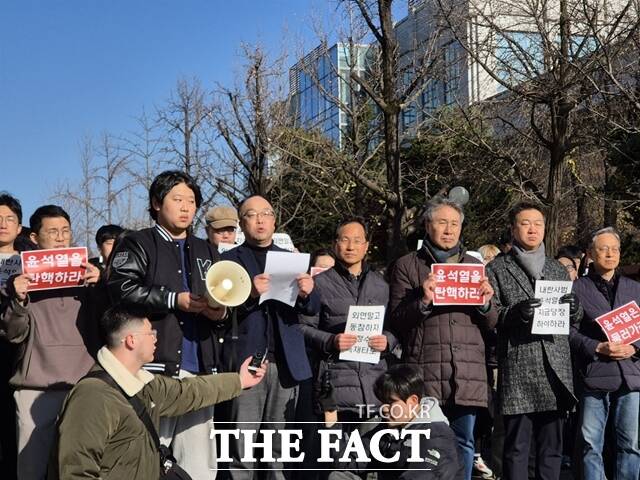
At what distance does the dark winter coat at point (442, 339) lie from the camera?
18.4ft

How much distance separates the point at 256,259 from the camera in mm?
5617

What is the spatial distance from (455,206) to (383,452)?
6.22ft

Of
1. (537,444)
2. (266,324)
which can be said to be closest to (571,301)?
(537,444)

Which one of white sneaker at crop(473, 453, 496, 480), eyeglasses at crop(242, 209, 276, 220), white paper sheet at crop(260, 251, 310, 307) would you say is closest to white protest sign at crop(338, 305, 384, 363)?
white paper sheet at crop(260, 251, 310, 307)

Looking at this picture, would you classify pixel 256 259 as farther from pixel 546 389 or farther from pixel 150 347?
pixel 546 389

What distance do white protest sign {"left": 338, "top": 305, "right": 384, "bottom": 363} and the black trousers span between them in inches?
46.7

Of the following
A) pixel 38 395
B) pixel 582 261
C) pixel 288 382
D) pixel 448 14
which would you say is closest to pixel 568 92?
pixel 448 14

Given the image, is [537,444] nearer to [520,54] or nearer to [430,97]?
[520,54]

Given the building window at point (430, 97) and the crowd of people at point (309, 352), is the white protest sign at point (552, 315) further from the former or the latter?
the building window at point (430, 97)

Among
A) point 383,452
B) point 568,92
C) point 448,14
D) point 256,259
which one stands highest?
point 448,14

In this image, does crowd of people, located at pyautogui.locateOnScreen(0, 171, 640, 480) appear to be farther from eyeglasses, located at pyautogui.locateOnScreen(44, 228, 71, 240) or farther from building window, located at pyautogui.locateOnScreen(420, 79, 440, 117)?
building window, located at pyautogui.locateOnScreen(420, 79, 440, 117)

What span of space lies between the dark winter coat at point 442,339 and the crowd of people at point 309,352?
0.03ft

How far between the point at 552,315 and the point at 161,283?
8.78 feet

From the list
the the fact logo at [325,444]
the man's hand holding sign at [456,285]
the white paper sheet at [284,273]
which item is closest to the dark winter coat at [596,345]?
the man's hand holding sign at [456,285]
